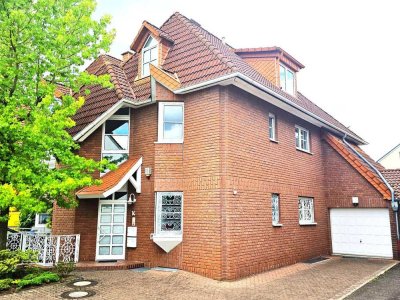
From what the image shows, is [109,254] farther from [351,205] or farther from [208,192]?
[351,205]

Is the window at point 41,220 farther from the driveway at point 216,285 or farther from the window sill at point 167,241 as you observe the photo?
the window sill at point 167,241

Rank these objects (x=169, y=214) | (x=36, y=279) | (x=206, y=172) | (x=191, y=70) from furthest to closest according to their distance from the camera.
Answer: (x=191, y=70) < (x=169, y=214) < (x=206, y=172) < (x=36, y=279)

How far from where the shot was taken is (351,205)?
1653 centimetres

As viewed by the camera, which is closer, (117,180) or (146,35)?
(117,180)

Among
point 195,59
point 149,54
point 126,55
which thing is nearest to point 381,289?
point 195,59

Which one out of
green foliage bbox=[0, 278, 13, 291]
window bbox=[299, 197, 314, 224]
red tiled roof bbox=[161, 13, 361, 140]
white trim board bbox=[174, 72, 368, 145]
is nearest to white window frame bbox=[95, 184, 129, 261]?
green foliage bbox=[0, 278, 13, 291]

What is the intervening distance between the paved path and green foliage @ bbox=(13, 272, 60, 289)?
8037 millimetres

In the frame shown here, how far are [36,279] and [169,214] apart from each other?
176 inches

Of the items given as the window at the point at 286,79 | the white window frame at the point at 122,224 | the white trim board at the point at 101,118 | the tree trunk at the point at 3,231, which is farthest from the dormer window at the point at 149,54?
the tree trunk at the point at 3,231

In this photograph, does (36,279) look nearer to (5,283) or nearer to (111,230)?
(5,283)

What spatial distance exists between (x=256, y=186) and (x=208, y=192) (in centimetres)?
203

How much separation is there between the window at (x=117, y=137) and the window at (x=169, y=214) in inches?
103

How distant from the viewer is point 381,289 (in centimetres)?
977

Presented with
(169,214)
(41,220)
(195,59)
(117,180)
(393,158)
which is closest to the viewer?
(117,180)
